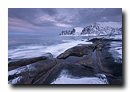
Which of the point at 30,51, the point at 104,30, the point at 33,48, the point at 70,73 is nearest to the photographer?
the point at 70,73

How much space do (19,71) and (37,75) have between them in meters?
0.82

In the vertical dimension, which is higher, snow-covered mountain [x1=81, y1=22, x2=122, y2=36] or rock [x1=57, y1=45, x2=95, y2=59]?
snow-covered mountain [x1=81, y1=22, x2=122, y2=36]

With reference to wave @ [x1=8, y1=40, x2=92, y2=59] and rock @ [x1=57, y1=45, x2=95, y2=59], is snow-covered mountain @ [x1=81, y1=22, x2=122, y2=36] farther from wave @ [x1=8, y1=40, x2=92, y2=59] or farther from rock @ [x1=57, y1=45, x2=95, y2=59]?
wave @ [x1=8, y1=40, x2=92, y2=59]

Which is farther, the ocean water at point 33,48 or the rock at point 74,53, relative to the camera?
the ocean water at point 33,48

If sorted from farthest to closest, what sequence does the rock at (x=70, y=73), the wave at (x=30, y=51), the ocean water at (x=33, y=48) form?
1. the ocean water at (x=33, y=48)
2. the wave at (x=30, y=51)
3. the rock at (x=70, y=73)

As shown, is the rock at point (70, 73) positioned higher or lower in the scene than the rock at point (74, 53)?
lower

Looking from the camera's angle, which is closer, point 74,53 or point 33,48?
point 74,53

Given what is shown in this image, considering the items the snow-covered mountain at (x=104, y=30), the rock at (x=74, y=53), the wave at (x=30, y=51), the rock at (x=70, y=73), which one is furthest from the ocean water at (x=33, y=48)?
the snow-covered mountain at (x=104, y=30)

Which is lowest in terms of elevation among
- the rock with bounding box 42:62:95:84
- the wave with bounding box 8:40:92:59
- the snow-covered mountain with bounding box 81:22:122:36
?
the rock with bounding box 42:62:95:84

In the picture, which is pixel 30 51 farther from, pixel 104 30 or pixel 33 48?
pixel 104 30

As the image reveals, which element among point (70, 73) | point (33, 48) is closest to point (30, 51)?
point (33, 48)

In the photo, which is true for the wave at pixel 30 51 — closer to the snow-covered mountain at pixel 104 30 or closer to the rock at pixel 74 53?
the rock at pixel 74 53

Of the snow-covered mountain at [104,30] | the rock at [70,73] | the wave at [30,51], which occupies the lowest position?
the rock at [70,73]

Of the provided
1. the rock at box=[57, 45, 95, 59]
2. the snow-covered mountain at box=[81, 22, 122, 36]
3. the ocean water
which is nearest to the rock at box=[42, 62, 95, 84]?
the rock at box=[57, 45, 95, 59]
